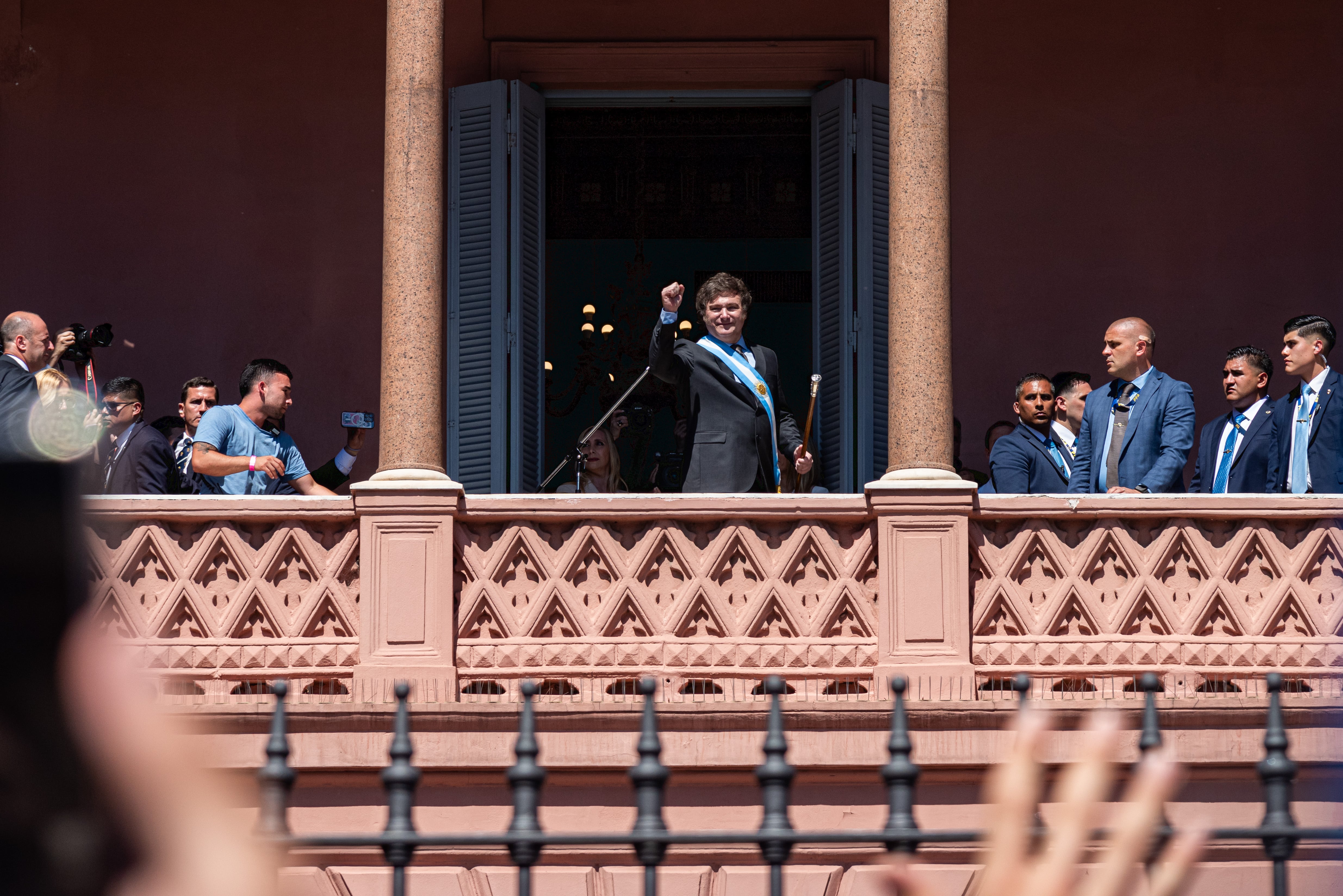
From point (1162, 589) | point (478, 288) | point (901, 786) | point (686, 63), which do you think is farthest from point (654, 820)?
point (686, 63)

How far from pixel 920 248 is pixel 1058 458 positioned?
1.46 m

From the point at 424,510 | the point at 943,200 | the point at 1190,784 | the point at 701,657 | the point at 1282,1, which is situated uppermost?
the point at 1282,1

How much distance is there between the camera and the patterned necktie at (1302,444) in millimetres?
8594

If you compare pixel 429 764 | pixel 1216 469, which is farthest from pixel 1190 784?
pixel 429 764

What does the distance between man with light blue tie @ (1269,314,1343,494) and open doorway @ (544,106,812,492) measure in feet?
12.2

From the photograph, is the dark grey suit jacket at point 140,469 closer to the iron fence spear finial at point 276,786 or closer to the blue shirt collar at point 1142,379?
the blue shirt collar at point 1142,379

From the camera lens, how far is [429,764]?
787 cm

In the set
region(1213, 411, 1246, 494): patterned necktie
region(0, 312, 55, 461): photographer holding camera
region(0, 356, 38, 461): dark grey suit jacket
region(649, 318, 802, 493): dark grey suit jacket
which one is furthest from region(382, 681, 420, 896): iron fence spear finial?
region(1213, 411, 1246, 494): patterned necktie

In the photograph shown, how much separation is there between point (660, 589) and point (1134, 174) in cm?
543

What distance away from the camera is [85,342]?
1045cm

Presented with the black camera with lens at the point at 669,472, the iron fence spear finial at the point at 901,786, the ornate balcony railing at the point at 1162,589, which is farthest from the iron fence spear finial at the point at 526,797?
the black camera with lens at the point at 669,472

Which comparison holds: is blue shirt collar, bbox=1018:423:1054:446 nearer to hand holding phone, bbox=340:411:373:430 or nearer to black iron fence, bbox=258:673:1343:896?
hand holding phone, bbox=340:411:373:430

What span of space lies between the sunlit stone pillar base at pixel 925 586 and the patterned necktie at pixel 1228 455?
4.74 ft

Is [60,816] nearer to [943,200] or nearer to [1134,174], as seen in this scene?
[943,200]
